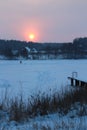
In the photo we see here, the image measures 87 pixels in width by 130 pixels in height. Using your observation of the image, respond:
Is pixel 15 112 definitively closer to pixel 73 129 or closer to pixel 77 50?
pixel 73 129

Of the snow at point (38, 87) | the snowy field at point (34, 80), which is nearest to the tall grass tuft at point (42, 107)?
the snow at point (38, 87)

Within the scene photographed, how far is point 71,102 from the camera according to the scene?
345 inches

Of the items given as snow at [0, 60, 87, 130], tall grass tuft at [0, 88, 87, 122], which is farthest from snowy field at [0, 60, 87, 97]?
tall grass tuft at [0, 88, 87, 122]

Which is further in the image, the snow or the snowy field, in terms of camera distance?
the snowy field

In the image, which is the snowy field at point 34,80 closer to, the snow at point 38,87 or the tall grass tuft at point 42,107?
the snow at point 38,87

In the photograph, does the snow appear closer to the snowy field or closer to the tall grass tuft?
the snowy field

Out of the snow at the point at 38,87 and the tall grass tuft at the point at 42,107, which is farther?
the tall grass tuft at the point at 42,107

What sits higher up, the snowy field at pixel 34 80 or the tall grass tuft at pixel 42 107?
the tall grass tuft at pixel 42 107

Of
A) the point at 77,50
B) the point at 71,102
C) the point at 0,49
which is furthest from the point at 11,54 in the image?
the point at 71,102

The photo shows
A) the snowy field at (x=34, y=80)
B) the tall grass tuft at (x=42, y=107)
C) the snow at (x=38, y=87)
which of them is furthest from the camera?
the snowy field at (x=34, y=80)

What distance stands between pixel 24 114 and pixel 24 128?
1569 millimetres

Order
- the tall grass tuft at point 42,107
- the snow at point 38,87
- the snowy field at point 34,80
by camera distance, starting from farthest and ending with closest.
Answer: the snowy field at point 34,80
the tall grass tuft at point 42,107
the snow at point 38,87

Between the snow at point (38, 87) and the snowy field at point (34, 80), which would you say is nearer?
the snow at point (38, 87)

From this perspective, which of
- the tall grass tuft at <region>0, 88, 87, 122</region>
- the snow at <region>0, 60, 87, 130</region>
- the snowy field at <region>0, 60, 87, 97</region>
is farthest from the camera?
the snowy field at <region>0, 60, 87, 97</region>
